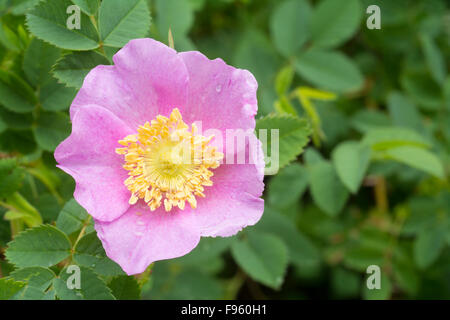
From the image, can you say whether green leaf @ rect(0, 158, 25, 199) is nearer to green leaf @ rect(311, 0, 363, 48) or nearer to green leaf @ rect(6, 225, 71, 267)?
green leaf @ rect(6, 225, 71, 267)

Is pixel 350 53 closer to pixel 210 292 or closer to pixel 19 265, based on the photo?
pixel 210 292

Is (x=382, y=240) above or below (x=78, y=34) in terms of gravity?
below

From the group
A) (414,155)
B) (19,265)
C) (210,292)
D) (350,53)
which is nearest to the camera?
(19,265)

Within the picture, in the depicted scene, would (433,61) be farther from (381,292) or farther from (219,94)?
(219,94)

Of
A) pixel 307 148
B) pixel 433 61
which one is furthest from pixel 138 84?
pixel 433 61

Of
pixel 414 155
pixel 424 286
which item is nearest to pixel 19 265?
pixel 414 155

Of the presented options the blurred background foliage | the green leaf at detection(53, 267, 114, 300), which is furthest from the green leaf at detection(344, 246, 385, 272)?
the green leaf at detection(53, 267, 114, 300)

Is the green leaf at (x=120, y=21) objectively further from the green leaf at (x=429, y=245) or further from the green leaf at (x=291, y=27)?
the green leaf at (x=429, y=245)
